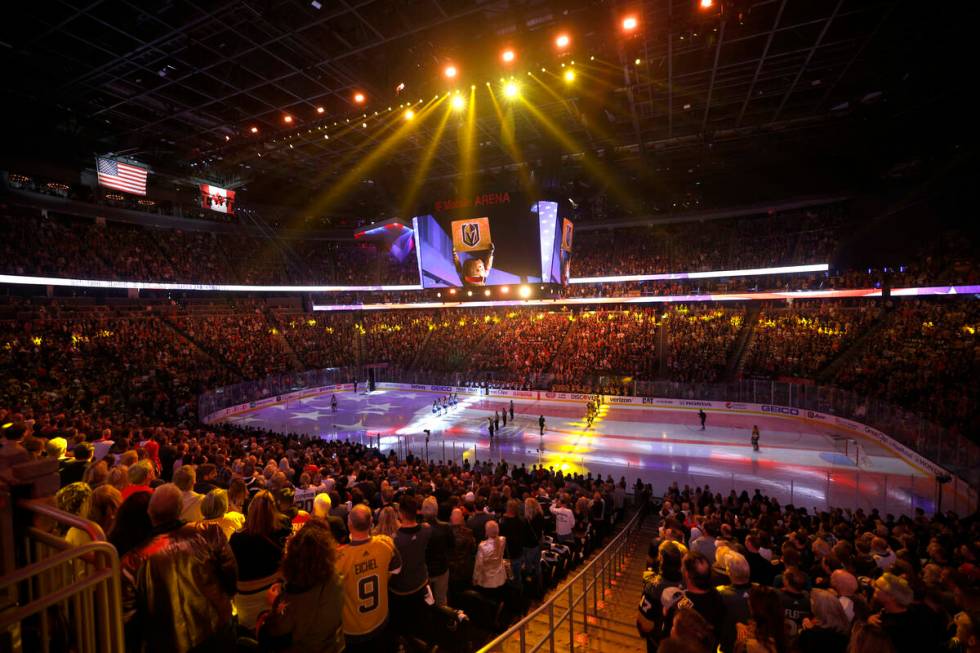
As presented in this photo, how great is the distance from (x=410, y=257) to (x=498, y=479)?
1589 inches

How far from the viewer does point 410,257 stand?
1924 inches

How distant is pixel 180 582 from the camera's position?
2619mm

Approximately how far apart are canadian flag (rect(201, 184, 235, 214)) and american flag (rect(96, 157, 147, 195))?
15.8 ft

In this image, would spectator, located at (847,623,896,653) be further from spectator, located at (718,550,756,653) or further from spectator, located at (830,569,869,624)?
spectator, located at (830,569,869,624)

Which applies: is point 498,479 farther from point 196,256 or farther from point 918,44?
point 196,256

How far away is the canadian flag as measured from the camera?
85.5 feet

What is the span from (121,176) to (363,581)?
24352 mm

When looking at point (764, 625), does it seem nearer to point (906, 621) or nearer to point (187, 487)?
point (906, 621)

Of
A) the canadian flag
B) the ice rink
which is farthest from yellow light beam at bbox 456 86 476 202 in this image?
the canadian flag

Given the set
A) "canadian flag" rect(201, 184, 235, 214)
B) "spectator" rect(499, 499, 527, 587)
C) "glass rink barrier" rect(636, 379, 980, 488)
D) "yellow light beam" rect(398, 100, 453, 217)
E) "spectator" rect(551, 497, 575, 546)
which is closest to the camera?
"spectator" rect(499, 499, 527, 587)

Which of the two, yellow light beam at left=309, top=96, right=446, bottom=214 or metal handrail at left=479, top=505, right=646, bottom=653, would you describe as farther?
yellow light beam at left=309, top=96, right=446, bottom=214

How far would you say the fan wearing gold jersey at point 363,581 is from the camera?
3.24 metres

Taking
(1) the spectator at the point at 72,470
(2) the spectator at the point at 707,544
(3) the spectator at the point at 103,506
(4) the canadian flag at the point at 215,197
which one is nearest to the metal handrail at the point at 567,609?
(2) the spectator at the point at 707,544

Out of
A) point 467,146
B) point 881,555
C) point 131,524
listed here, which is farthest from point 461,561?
point 467,146
